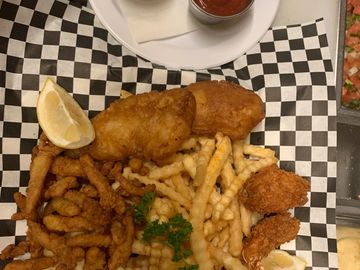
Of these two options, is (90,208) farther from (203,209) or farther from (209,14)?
(209,14)

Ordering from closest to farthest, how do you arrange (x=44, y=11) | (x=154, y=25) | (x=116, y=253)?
1. (x=116, y=253)
2. (x=44, y=11)
3. (x=154, y=25)

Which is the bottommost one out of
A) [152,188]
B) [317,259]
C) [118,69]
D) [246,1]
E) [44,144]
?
[317,259]

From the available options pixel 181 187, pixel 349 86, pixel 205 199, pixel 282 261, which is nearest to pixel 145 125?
pixel 181 187

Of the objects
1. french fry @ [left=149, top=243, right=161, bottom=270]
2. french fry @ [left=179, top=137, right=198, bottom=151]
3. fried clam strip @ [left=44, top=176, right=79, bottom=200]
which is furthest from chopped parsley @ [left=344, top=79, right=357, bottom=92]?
fried clam strip @ [left=44, top=176, right=79, bottom=200]

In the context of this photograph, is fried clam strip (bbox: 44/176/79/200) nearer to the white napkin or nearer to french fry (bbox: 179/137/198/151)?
french fry (bbox: 179/137/198/151)

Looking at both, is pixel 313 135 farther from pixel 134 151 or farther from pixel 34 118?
pixel 34 118

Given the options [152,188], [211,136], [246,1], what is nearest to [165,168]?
[152,188]
